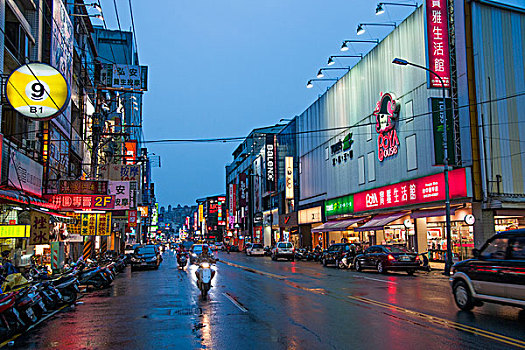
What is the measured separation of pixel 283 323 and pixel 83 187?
19.3 m

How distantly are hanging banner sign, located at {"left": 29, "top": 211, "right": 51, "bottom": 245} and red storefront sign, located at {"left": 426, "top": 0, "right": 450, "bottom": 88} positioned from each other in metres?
21.9

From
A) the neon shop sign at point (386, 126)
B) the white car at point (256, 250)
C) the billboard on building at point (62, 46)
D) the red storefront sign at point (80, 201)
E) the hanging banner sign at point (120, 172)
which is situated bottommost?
the white car at point (256, 250)

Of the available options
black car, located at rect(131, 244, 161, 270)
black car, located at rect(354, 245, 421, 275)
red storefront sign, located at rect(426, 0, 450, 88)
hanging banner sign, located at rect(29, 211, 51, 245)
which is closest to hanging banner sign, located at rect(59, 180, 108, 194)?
hanging banner sign, located at rect(29, 211, 51, 245)

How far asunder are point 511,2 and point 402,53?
24.8 feet

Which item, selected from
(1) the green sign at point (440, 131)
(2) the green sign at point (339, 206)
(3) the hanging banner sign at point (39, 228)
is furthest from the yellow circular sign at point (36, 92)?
(2) the green sign at point (339, 206)

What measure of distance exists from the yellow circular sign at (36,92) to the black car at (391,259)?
16757 mm

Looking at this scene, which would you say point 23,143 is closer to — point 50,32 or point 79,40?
point 50,32

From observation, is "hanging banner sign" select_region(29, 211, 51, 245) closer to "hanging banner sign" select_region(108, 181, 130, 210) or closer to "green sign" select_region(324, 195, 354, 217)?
"hanging banner sign" select_region(108, 181, 130, 210)

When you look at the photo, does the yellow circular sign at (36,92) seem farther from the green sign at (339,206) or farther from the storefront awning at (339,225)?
the green sign at (339,206)

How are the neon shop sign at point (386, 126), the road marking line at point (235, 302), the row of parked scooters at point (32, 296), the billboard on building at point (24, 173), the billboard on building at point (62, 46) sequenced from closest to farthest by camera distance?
the row of parked scooters at point (32, 296)
the road marking line at point (235, 302)
the billboard on building at point (24, 173)
the billboard on building at point (62, 46)
the neon shop sign at point (386, 126)

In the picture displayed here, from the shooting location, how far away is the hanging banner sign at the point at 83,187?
1016 inches

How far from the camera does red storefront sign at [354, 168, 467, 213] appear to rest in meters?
27.5

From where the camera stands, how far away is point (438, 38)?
28.0m

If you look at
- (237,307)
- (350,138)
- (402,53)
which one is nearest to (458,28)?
(402,53)
